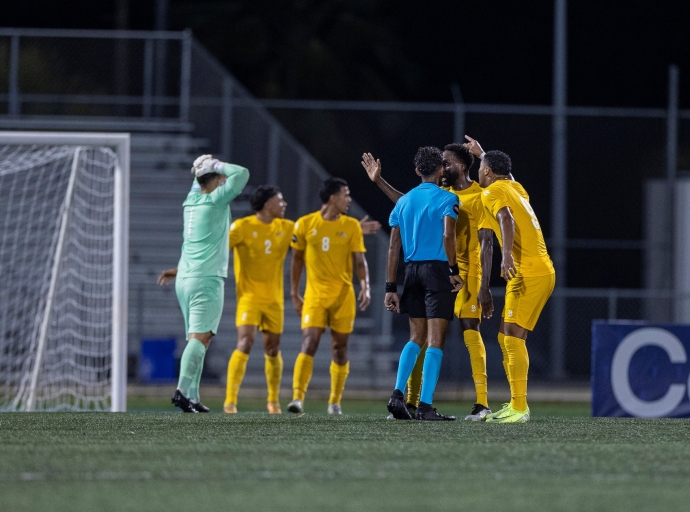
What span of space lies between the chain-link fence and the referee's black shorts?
27.2 feet

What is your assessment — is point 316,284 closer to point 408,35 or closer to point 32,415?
point 32,415

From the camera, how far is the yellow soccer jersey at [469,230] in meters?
8.93

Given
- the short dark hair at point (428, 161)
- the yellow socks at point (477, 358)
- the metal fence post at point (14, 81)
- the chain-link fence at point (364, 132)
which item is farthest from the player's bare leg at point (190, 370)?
the metal fence post at point (14, 81)

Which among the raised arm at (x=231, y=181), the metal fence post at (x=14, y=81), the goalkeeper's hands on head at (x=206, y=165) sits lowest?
the raised arm at (x=231, y=181)

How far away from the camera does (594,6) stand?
3080cm

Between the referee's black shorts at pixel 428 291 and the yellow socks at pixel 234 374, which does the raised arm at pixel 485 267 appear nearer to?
the referee's black shorts at pixel 428 291

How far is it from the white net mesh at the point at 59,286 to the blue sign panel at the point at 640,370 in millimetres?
5258

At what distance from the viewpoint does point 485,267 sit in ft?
27.4

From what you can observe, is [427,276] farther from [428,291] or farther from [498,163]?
[498,163]

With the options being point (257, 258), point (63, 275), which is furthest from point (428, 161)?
point (63, 275)

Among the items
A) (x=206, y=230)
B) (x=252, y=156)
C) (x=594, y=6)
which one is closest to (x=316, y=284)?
(x=206, y=230)

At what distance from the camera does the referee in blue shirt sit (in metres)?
8.35

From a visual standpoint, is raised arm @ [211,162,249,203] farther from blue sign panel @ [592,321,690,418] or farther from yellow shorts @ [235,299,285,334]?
blue sign panel @ [592,321,690,418]

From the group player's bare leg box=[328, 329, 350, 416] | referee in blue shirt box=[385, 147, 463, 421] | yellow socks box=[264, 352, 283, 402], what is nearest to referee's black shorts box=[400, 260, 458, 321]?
referee in blue shirt box=[385, 147, 463, 421]
